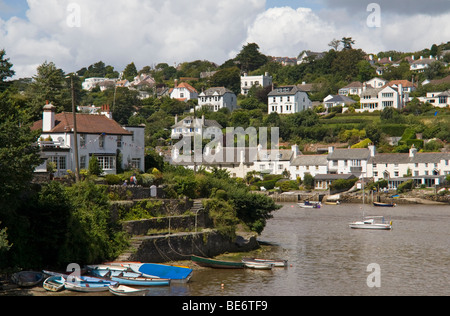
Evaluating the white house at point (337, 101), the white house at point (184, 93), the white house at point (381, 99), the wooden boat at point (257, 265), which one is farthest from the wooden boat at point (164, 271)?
the white house at point (184, 93)

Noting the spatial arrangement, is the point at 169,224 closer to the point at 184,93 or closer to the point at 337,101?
the point at 337,101

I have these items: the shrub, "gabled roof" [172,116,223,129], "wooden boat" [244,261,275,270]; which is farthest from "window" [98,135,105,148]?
"gabled roof" [172,116,223,129]

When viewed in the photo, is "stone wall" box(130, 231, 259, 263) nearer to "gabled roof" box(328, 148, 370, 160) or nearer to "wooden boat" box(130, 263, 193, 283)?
"wooden boat" box(130, 263, 193, 283)

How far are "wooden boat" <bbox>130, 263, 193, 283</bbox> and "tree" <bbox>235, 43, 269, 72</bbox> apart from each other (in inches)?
6476

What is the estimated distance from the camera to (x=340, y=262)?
4056 centimetres

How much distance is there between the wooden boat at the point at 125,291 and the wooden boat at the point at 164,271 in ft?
8.23

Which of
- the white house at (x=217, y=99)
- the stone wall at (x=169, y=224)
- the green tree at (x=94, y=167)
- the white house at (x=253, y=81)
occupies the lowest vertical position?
the stone wall at (x=169, y=224)

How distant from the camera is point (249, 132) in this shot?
399 feet

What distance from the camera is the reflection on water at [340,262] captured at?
32.3m

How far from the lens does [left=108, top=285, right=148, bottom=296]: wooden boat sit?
1129 inches

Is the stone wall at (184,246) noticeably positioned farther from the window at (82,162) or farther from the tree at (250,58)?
the tree at (250,58)

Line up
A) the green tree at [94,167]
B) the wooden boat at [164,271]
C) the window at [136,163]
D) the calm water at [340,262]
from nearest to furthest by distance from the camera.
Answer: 1. the wooden boat at [164,271]
2. the calm water at [340,262]
3. the green tree at [94,167]
4. the window at [136,163]

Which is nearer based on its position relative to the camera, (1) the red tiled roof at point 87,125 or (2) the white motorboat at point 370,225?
(1) the red tiled roof at point 87,125
